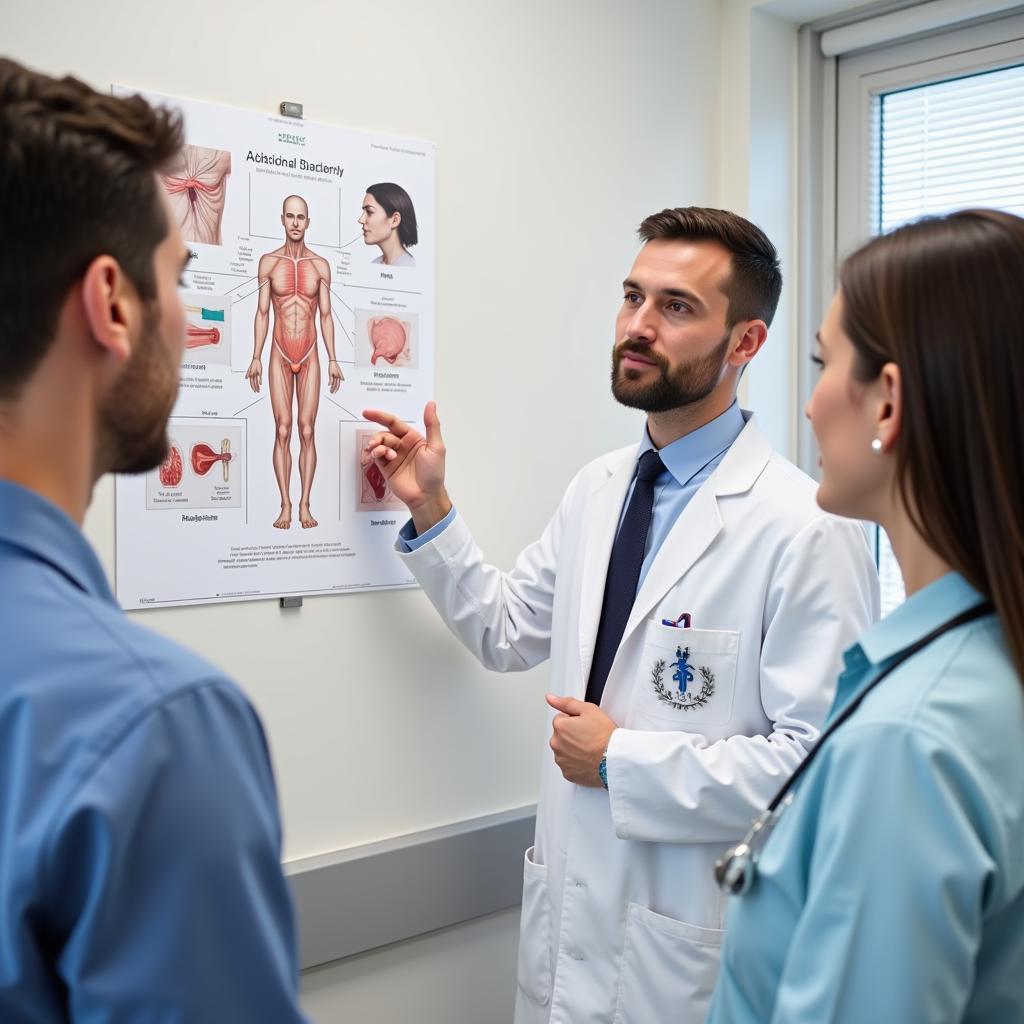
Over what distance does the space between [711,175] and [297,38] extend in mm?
1018

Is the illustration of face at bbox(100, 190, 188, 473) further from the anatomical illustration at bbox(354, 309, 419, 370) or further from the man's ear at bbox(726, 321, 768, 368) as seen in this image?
the man's ear at bbox(726, 321, 768, 368)

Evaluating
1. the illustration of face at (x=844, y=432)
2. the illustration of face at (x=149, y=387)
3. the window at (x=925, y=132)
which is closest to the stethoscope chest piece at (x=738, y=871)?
the illustration of face at (x=844, y=432)

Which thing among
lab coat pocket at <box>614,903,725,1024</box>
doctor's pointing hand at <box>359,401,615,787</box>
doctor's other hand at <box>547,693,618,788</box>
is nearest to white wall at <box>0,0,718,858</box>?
doctor's pointing hand at <box>359,401,615,787</box>

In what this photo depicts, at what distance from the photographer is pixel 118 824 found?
1.87 ft

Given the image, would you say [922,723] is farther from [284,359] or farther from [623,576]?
[284,359]

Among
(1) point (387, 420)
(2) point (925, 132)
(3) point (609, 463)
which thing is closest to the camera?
(1) point (387, 420)

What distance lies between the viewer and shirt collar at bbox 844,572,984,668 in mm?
837

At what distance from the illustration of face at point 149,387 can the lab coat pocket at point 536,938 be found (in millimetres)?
1112

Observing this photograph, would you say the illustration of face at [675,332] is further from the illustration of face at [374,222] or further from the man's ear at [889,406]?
the man's ear at [889,406]

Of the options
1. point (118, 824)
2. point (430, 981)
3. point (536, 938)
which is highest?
point (118, 824)

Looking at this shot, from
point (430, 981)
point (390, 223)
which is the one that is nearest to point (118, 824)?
point (390, 223)

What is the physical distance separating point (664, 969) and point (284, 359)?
3.49 ft

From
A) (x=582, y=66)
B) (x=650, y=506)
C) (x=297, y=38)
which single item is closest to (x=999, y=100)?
(x=582, y=66)

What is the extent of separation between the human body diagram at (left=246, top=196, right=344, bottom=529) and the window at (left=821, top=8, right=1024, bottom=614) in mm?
1177
